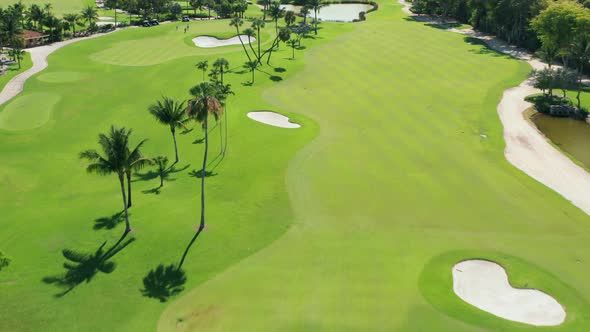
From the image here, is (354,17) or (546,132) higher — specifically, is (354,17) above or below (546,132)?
above

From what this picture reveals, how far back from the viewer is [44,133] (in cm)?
5984

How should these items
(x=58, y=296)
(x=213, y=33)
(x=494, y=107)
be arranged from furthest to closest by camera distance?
(x=213, y=33) → (x=494, y=107) → (x=58, y=296)

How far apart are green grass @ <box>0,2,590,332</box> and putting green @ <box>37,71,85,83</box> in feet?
13.4

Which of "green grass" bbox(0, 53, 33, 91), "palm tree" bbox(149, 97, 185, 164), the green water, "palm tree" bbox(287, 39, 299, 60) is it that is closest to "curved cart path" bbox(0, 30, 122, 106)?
"green grass" bbox(0, 53, 33, 91)

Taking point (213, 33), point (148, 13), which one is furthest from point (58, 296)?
point (148, 13)

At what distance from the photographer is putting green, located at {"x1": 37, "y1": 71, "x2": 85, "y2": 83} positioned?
3146 inches

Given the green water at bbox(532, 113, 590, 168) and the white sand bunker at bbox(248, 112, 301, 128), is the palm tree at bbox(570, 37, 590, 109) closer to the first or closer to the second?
the green water at bbox(532, 113, 590, 168)

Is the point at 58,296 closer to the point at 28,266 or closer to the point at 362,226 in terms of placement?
the point at 28,266

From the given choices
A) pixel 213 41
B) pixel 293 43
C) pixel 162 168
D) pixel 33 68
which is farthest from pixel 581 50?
pixel 33 68

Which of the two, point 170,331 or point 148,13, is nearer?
point 170,331

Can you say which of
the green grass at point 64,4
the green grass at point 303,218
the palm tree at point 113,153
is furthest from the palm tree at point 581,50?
the green grass at point 64,4

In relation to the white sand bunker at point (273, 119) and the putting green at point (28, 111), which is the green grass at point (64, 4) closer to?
→ the putting green at point (28, 111)

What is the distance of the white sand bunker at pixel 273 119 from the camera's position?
61.6 m

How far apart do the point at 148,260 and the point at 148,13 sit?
378 feet
